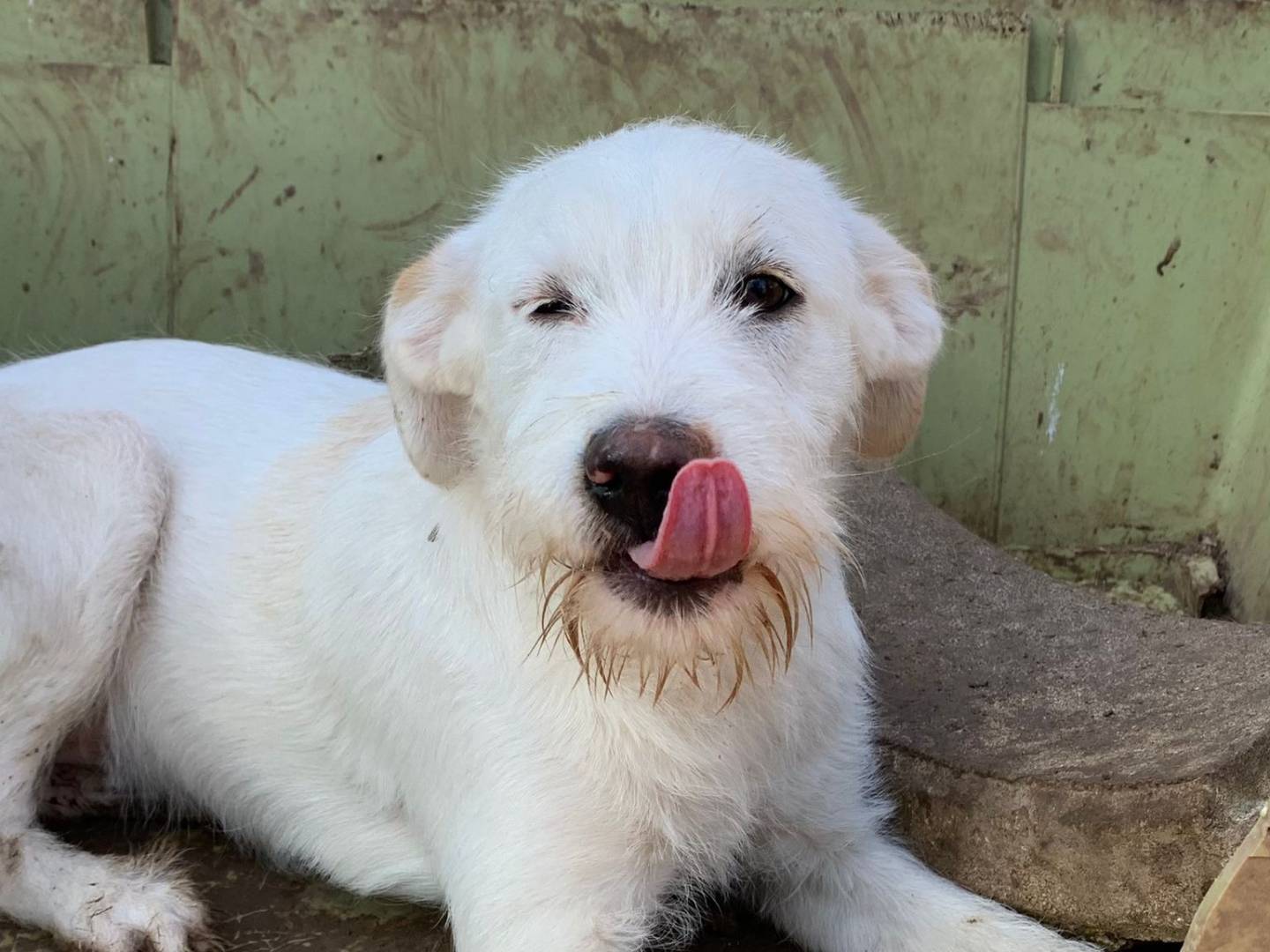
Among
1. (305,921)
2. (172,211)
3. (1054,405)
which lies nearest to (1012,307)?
(1054,405)

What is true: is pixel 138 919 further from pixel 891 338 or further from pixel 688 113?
pixel 688 113

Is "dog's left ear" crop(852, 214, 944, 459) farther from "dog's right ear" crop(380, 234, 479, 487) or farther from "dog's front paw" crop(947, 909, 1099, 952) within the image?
"dog's front paw" crop(947, 909, 1099, 952)

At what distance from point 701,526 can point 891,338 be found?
949 mm

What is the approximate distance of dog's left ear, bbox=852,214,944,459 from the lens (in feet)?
9.81

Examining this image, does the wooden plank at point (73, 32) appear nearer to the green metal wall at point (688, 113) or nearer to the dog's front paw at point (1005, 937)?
the green metal wall at point (688, 113)

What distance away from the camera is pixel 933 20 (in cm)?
521

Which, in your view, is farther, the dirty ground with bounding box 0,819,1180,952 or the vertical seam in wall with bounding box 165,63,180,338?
the vertical seam in wall with bounding box 165,63,180,338

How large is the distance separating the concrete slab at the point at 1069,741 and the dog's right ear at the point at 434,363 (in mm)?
1338

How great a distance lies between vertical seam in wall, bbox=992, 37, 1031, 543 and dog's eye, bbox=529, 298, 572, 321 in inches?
121

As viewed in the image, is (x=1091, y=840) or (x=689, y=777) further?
(x=1091, y=840)

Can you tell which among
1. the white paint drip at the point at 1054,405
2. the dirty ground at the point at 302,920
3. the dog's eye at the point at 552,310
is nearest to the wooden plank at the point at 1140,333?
the white paint drip at the point at 1054,405

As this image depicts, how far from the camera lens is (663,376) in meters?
2.40

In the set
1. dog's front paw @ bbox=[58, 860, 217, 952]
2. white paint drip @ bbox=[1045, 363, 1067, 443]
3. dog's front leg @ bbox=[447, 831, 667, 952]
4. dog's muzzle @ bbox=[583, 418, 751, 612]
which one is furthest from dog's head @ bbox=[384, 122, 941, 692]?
white paint drip @ bbox=[1045, 363, 1067, 443]

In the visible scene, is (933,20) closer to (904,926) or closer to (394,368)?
(394,368)
